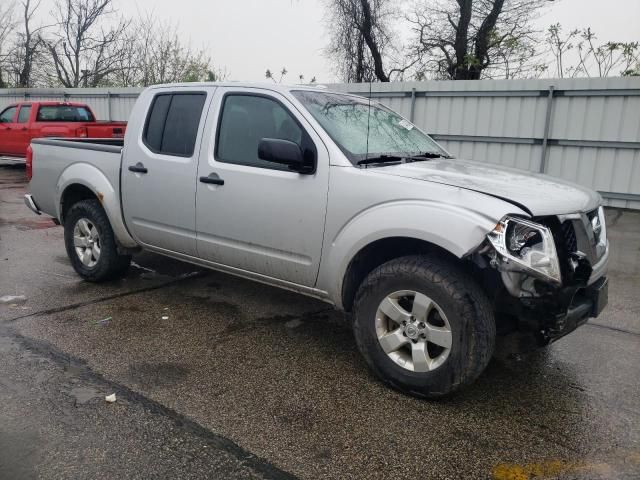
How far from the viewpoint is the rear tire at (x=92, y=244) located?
17.2 feet

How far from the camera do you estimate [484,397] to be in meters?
3.39

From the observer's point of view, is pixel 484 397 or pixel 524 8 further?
pixel 524 8

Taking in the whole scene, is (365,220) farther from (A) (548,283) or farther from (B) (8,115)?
(B) (8,115)

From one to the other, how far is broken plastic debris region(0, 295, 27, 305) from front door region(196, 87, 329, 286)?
70.5 inches

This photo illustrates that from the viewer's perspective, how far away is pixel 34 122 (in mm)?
14172

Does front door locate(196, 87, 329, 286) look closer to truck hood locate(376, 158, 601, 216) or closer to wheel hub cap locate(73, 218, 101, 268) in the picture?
truck hood locate(376, 158, 601, 216)

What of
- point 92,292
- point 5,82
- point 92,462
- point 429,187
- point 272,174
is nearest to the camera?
point 92,462

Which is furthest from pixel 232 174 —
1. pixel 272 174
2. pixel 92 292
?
pixel 92 292

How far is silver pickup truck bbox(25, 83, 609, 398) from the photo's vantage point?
305 centimetres

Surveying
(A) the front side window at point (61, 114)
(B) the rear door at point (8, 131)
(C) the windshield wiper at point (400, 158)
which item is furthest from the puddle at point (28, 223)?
(B) the rear door at point (8, 131)

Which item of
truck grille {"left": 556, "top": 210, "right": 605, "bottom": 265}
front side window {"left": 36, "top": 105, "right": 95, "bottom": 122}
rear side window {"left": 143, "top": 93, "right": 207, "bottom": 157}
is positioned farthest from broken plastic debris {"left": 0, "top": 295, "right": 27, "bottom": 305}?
front side window {"left": 36, "top": 105, "right": 95, "bottom": 122}

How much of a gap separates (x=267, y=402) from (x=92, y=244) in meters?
3.01

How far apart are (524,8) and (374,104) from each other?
15.7 metres

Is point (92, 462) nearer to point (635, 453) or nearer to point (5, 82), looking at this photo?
point (635, 453)
